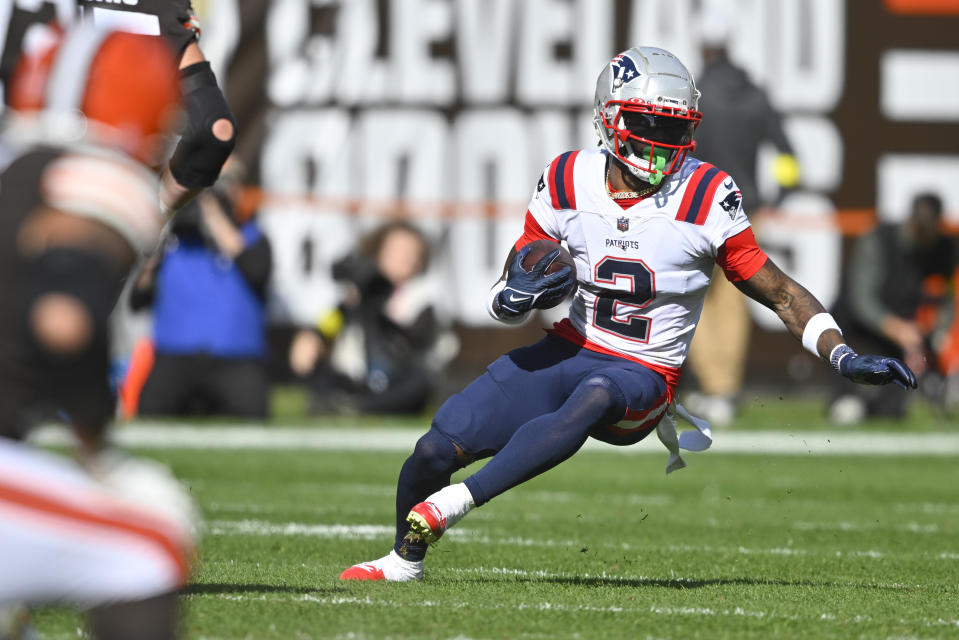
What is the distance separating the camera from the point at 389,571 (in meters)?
4.87

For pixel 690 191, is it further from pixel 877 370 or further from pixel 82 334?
pixel 82 334

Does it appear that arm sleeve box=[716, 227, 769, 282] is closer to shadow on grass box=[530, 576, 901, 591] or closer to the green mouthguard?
the green mouthguard

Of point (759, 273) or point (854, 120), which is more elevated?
point (759, 273)

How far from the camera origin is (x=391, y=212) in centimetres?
1317

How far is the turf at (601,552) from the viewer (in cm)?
411

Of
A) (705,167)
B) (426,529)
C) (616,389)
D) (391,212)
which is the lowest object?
(391,212)

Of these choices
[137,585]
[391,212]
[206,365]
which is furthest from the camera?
[391,212]

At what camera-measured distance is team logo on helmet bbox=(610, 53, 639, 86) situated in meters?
5.16

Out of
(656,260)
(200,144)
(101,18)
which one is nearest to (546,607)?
(656,260)

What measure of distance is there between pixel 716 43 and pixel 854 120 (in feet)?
8.07

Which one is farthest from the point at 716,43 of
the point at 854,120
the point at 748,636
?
the point at 748,636

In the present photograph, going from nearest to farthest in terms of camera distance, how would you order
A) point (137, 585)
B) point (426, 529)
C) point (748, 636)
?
point (137, 585) < point (748, 636) < point (426, 529)

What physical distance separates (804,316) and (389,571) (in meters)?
1.45

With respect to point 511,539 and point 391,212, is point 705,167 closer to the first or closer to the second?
point 511,539
